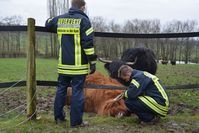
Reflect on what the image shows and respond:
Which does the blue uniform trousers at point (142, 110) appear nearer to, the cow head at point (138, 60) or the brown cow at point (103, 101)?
the brown cow at point (103, 101)

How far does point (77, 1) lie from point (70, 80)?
1.19 m

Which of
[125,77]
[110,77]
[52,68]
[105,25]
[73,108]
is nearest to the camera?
[73,108]

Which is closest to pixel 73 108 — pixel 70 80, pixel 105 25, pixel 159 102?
pixel 70 80

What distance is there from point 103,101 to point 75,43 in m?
1.80

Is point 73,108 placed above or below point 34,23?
below

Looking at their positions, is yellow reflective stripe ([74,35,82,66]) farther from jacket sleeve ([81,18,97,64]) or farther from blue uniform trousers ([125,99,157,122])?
blue uniform trousers ([125,99,157,122])

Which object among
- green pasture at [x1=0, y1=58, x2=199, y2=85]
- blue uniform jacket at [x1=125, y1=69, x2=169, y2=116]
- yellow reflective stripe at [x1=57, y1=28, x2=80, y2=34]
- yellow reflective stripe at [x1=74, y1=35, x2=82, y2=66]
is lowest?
green pasture at [x1=0, y1=58, x2=199, y2=85]

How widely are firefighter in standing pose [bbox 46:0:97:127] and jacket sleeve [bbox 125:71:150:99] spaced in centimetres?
68

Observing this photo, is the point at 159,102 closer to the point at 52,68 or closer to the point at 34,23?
the point at 34,23

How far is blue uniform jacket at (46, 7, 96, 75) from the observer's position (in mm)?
4295

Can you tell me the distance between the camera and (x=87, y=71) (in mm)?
4465

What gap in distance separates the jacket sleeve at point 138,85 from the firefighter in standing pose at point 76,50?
68cm

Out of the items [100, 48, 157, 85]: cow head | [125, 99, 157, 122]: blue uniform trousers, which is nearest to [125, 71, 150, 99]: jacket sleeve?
[125, 99, 157, 122]: blue uniform trousers

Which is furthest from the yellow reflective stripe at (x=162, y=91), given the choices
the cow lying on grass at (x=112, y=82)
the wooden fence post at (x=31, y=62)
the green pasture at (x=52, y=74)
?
the green pasture at (x=52, y=74)
